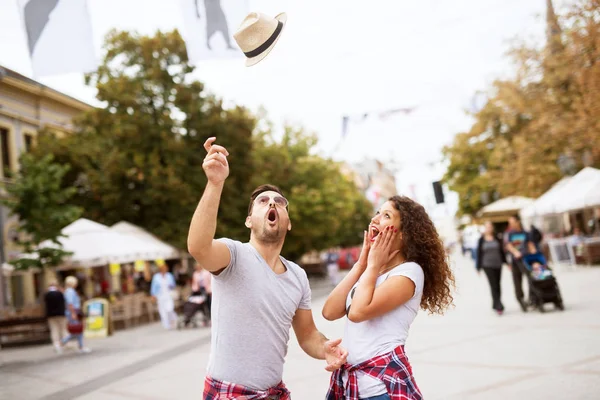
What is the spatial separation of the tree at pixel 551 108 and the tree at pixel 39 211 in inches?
558

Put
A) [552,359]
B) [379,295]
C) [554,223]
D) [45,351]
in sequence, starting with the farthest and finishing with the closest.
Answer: [554,223], [45,351], [552,359], [379,295]

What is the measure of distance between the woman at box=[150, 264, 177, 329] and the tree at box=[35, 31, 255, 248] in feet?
21.6

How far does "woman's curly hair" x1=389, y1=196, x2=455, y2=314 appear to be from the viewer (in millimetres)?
3555

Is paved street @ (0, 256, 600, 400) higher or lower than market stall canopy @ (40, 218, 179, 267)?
lower

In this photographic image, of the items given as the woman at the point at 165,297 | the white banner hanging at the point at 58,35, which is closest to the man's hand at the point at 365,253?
the white banner hanging at the point at 58,35

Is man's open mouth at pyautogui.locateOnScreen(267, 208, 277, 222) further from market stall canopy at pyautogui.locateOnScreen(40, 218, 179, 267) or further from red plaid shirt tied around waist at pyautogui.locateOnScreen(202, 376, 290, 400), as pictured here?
market stall canopy at pyautogui.locateOnScreen(40, 218, 179, 267)

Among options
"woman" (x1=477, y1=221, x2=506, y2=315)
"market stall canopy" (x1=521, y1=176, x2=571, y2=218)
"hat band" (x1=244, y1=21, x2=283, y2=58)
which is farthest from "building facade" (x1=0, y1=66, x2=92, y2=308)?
"hat band" (x1=244, y1=21, x2=283, y2=58)

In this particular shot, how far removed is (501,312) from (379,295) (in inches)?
436

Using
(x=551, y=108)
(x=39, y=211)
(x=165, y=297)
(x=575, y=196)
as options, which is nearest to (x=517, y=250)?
(x=551, y=108)

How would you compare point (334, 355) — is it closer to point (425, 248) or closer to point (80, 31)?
point (425, 248)

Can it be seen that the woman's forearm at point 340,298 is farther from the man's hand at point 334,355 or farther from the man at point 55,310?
the man at point 55,310

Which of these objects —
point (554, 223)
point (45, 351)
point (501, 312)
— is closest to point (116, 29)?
point (45, 351)

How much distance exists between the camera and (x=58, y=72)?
865 centimetres

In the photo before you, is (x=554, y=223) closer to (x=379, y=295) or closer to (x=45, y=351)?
(x=45, y=351)
